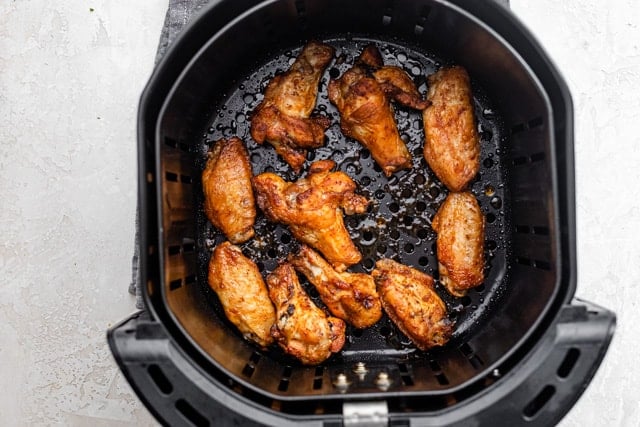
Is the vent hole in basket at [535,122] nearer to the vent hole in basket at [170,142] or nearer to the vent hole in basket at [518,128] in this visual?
the vent hole in basket at [518,128]

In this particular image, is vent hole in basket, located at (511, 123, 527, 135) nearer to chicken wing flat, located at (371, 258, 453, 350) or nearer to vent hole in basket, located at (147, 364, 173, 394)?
chicken wing flat, located at (371, 258, 453, 350)

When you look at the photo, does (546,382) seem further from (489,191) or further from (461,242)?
(489,191)

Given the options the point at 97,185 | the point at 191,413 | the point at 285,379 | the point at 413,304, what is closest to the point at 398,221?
the point at 413,304

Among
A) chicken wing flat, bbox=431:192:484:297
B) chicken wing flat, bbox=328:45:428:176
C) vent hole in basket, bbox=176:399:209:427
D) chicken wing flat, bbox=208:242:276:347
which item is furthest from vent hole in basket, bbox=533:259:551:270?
vent hole in basket, bbox=176:399:209:427

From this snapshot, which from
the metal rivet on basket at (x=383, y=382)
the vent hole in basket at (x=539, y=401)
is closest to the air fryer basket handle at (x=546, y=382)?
the vent hole in basket at (x=539, y=401)

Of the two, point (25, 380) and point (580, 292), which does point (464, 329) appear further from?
point (25, 380)

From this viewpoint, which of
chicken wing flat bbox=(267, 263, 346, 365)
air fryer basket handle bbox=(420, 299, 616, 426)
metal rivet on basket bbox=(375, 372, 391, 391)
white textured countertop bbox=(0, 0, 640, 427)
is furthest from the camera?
white textured countertop bbox=(0, 0, 640, 427)

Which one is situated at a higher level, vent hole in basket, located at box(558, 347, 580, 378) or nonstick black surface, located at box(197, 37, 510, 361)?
nonstick black surface, located at box(197, 37, 510, 361)
